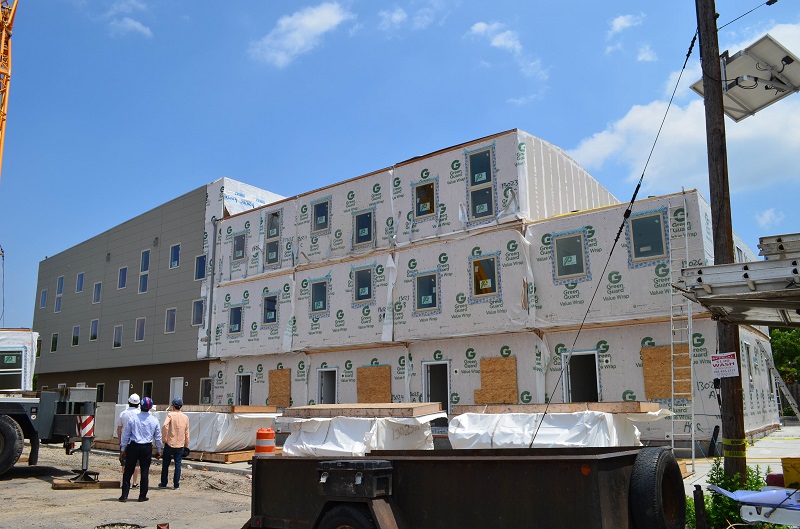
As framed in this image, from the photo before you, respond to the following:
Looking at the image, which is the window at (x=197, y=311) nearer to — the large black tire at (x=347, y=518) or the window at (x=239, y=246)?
the window at (x=239, y=246)

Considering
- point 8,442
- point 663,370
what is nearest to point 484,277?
point 663,370

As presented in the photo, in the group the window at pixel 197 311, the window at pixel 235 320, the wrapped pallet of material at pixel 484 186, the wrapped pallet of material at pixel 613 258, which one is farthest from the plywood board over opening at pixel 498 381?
the window at pixel 197 311

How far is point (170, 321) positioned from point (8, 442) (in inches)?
706

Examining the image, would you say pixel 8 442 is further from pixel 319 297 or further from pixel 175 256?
pixel 175 256

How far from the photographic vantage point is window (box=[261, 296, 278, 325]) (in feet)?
90.3

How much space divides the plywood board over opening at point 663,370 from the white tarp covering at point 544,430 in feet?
8.40

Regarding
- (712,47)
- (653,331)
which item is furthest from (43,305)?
(712,47)

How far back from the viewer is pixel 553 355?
65.3 ft

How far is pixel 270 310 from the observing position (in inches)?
1094

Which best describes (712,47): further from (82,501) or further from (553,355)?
(82,501)

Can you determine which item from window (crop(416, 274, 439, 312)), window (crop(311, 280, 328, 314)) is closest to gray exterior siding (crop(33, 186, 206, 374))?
window (crop(311, 280, 328, 314))

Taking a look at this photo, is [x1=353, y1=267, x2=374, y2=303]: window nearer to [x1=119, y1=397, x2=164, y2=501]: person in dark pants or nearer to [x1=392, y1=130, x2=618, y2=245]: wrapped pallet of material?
[x1=392, y1=130, x2=618, y2=245]: wrapped pallet of material

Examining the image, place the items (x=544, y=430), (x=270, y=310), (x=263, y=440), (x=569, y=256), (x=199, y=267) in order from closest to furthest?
(x=263, y=440)
(x=544, y=430)
(x=569, y=256)
(x=270, y=310)
(x=199, y=267)

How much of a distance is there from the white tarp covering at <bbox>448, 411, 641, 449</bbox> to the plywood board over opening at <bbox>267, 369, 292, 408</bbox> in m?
11.6
